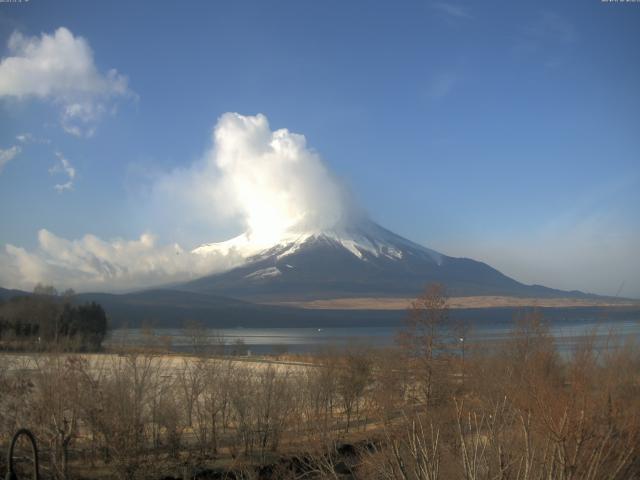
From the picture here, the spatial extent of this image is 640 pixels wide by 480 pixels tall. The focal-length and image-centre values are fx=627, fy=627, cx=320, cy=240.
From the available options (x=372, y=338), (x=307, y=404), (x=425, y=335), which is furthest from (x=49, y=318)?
(x=425, y=335)

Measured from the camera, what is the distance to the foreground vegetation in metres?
13.0

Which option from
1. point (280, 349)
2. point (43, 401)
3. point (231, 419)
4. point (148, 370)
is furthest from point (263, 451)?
point (280, 349)

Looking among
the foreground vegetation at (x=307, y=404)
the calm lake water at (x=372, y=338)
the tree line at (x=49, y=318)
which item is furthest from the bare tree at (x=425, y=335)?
the tree line at (x=49, y=318)

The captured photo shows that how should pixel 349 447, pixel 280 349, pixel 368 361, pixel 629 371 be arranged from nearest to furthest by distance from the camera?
pixel 629 371 → pixel 349 447 → pixel 368 361 → pixel 280 349

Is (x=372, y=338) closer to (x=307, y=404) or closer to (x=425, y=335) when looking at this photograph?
(x=425, y=335)

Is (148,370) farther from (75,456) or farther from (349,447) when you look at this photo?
(349,447)

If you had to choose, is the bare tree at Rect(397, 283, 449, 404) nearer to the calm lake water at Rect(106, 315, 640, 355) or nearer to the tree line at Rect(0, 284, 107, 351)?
the calm lake water at Rect(106, 315, 640, 355)

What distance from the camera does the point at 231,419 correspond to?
2489 cm

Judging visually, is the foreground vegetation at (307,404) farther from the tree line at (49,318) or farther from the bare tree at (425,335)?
the tree line at (49,318)

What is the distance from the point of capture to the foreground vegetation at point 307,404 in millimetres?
12992

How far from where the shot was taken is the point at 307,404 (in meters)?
26.1

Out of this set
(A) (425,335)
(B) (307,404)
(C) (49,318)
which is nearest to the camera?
(B) (307,404)

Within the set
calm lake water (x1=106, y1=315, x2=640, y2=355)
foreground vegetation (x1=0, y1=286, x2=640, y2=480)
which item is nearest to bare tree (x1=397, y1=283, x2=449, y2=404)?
foreground vegetation (x1=0, y1=286, x2=640, y2=480)

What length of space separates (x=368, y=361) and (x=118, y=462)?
1577 cm
